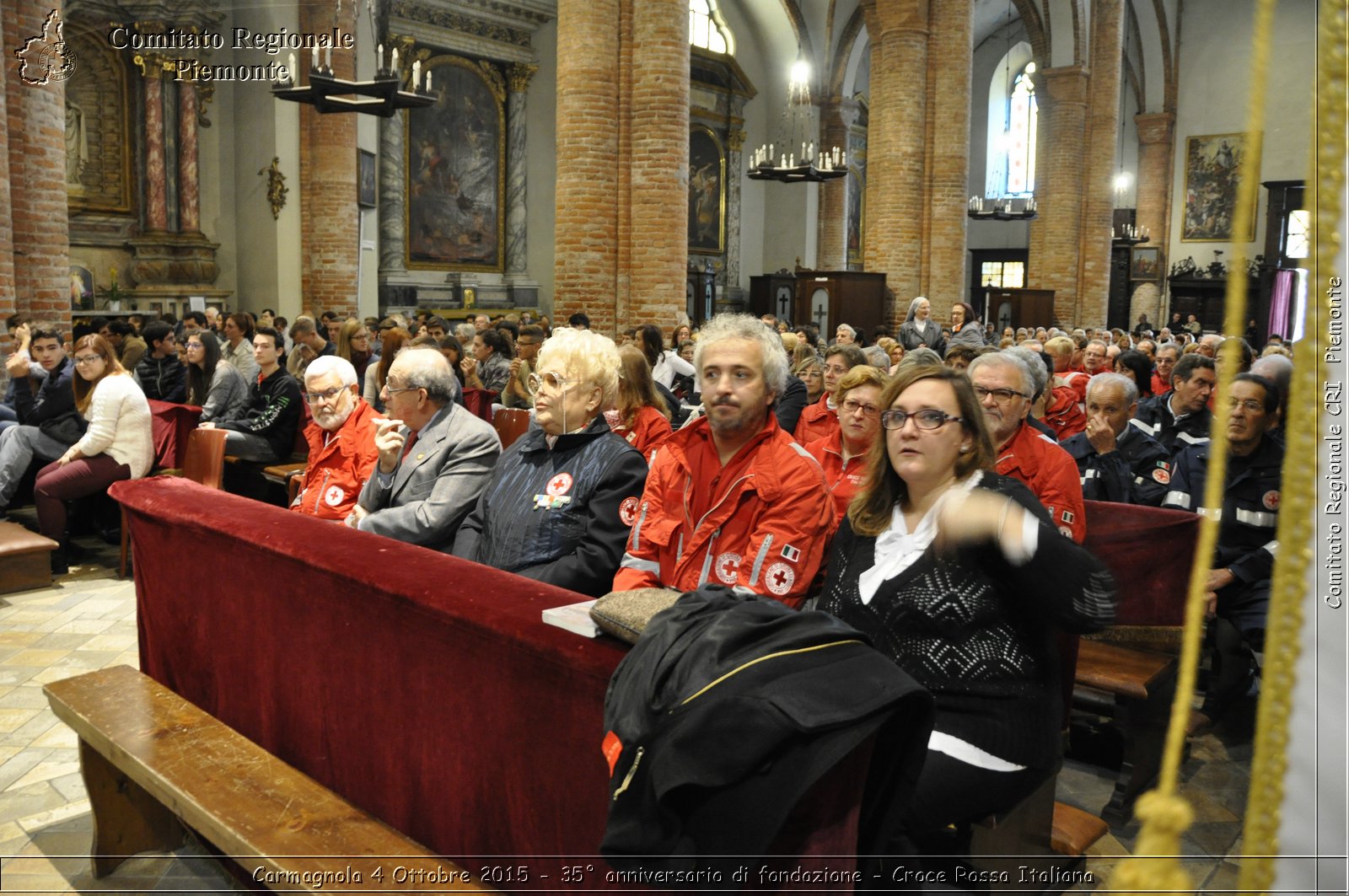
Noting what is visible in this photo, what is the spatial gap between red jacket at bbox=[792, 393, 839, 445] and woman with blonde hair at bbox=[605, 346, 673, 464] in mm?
720

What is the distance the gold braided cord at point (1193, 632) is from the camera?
87 cm

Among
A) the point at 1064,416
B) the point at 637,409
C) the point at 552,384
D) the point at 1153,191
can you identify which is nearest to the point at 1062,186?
the point at 1153,191

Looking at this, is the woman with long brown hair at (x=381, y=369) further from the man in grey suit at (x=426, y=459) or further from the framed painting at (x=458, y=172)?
the framed painting at (x=458, y=172)

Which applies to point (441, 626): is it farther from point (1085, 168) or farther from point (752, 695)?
A: point (1085, 168)

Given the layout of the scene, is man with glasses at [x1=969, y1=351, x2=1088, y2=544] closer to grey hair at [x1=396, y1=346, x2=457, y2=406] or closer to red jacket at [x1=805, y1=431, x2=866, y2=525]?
red jacket at [x1=805, y1=431, x2=866, y2=525]

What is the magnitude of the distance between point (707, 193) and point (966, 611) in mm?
22318

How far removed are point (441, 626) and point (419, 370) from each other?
1.89 meters

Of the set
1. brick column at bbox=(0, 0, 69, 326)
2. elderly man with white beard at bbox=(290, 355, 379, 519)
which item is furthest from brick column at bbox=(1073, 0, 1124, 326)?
elderly man with white beard at bbox=(290, 355, 379, 519)

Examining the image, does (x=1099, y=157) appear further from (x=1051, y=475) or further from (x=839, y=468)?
(x=1051, y=475)

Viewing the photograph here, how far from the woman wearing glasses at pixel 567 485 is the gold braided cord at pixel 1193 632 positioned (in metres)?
2.46

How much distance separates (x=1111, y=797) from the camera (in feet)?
12.3

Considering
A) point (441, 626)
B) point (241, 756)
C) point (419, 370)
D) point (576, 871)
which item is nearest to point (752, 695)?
point (576, 871)

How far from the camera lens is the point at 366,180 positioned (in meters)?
17.1

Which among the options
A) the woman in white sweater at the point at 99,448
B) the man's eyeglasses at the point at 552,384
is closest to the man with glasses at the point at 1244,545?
the man's eyeglasses at the point at 552,384
